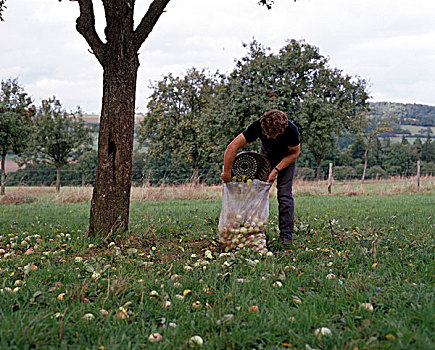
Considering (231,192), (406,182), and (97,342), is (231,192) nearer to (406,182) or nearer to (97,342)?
(97,342)

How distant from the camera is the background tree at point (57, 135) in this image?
2461 centimetres

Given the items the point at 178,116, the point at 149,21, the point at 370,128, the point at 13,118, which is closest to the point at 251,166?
the point at 149,21

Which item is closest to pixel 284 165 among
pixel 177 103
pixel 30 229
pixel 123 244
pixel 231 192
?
pixel 231 192

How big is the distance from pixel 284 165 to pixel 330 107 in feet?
62.0

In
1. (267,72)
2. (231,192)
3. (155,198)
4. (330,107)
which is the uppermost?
(267,72)

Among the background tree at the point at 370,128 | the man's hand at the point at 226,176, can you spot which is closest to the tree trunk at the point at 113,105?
the man's hand at the point at 226,176

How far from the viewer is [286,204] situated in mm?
4512

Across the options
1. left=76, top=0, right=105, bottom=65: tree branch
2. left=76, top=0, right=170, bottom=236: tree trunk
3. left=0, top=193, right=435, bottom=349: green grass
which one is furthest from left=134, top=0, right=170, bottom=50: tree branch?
left=0, top=193, right=435, bottom=349: green grass

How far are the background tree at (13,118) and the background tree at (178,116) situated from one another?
12.2 metres

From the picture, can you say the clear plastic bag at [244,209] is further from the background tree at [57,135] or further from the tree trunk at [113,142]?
the background tree at [57,135]

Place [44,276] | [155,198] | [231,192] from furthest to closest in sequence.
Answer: [155,198]
[231,192]
[44,276]

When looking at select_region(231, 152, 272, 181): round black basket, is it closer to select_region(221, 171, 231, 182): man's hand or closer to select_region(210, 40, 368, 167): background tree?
select_region(221, 171, 231, 182): man's hand

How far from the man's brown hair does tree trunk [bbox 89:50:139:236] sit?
1.94 m

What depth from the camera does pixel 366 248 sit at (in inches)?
156
